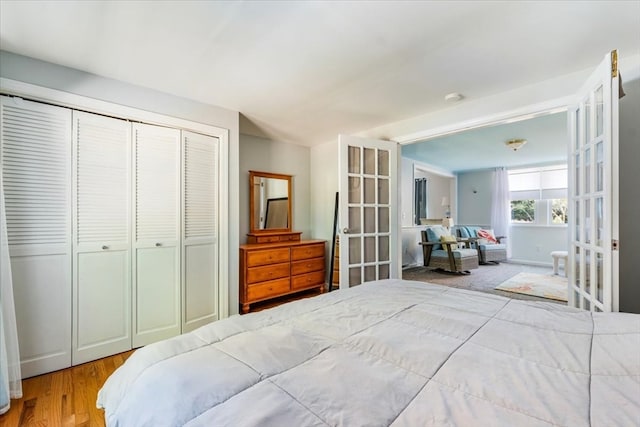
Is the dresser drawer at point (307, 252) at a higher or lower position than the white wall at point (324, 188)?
lower

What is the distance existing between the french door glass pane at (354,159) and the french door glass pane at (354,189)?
0.10 meters

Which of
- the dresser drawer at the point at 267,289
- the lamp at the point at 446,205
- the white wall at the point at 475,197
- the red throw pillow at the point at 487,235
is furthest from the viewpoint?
the lamp at the point at 446,205

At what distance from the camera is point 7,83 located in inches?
77.9

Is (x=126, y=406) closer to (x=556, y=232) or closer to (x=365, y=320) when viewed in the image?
(x=365, y=320)

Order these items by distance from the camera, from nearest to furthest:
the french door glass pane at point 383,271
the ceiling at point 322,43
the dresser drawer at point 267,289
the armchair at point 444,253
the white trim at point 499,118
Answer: the ceiling at point 322,43
the white trim at point 499,118
the dresser drawer at point 267,289
the french door glass pane at point 383,271
the armchair at point 444,253

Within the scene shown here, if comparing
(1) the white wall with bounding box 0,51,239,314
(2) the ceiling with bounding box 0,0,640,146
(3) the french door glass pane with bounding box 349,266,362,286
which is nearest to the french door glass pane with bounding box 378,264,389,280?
(3) the french door glass pane with bounding box 349,266,362,286

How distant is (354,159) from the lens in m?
3.42

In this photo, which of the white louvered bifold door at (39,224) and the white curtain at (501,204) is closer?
the white louvered bifold door at (39,224)

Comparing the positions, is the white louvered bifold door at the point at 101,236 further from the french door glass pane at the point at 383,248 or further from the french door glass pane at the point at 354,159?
the french door glass pane at the point at 383,248

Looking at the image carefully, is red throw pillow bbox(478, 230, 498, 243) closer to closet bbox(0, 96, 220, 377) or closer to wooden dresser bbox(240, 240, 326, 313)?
wooden dresser bbox(240, 240, 326, 313)

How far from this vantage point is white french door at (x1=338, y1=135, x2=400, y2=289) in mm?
3314

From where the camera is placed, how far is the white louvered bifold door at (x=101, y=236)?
225 centimetres

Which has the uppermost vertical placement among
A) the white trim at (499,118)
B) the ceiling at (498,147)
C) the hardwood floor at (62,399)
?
the ceiling at (498,147)

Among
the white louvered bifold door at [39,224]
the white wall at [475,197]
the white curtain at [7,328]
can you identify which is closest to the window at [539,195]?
the white wall at [475,197]
